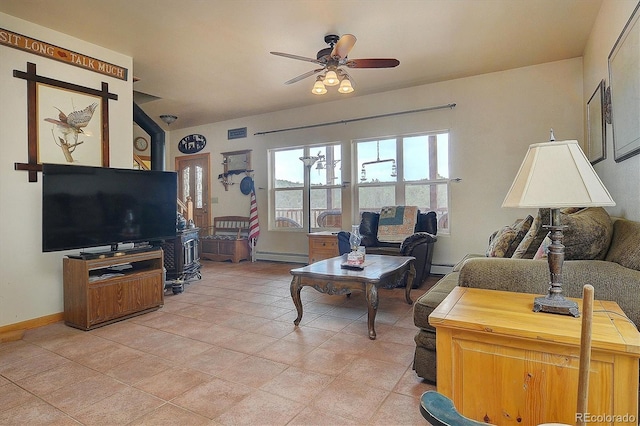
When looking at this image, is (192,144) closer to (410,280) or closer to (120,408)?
(410,280)

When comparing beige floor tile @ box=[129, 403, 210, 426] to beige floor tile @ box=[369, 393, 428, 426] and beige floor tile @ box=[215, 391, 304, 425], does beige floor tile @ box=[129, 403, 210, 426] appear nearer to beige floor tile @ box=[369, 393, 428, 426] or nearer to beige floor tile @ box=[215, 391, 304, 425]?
beige floor tile @ box=[215, 391, 304, 425]

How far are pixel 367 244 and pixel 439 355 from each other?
3.61 metres

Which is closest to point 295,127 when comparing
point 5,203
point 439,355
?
point 5,203

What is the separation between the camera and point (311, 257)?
5.55m

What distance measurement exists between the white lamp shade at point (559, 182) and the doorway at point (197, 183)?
22.6 feet

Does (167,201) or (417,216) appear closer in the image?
(167,201)

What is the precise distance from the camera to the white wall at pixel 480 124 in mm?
4302

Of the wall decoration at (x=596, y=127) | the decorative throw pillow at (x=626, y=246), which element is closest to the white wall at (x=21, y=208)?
the decorative throw pillow at (x=626, y=246)

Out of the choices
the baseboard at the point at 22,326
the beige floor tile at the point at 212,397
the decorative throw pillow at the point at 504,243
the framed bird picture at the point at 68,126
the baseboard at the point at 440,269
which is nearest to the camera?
the beige floor tile at the point at 212,397

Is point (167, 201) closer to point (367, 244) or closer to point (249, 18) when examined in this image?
point (249, 18)

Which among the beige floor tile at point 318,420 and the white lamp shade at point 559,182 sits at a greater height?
the white lamp shade at point 559,182

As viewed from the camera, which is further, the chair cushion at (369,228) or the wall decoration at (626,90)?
the chair cushion at (369,228)

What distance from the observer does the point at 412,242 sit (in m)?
4.26

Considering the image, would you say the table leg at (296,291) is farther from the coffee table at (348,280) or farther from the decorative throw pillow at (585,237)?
the decorative throw pillow at (585,237)
